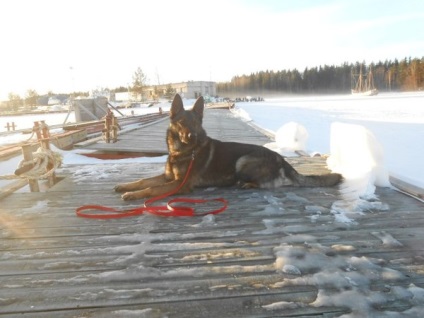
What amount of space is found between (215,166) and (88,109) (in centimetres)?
2290

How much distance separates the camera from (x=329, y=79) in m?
130

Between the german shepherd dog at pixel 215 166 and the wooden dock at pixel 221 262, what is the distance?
0.72 metres

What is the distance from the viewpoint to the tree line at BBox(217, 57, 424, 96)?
104412mm

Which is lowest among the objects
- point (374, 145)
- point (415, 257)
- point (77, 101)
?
point (415, 257)

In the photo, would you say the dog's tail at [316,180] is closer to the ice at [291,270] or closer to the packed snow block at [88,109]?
the ice at [291,270]

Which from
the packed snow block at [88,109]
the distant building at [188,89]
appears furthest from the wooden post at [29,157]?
the distant building at [188,89]

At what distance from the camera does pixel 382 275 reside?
2.19 metres

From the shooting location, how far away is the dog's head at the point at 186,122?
4.69 meters

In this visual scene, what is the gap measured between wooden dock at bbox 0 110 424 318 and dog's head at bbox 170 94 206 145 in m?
1.33

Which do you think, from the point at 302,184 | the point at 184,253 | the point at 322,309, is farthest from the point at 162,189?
the point at 322,309

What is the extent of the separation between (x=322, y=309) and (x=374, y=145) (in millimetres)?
3501

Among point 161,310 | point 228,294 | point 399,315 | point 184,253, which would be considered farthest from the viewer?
point 184,253

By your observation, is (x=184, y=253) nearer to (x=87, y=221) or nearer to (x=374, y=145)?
(x=87, y=221)

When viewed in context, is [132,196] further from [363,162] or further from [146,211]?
[363,162]
